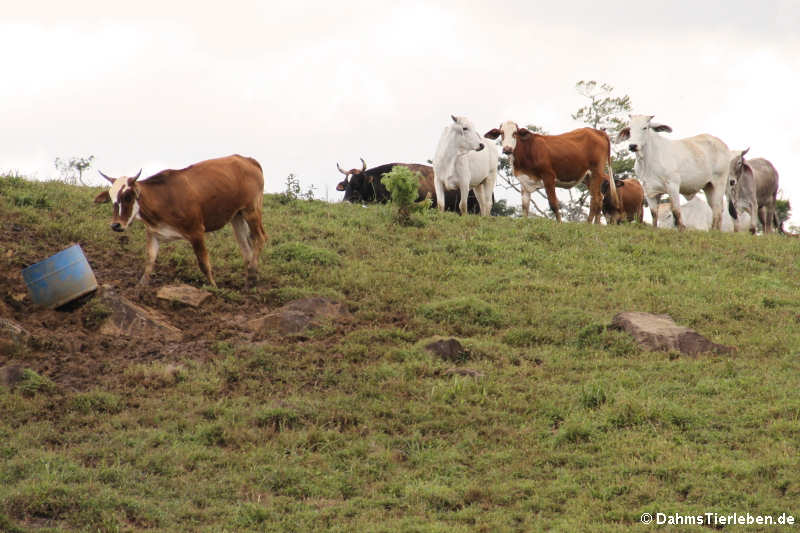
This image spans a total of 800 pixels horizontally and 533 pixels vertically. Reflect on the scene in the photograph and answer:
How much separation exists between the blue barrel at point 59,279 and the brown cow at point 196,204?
59 centimetres

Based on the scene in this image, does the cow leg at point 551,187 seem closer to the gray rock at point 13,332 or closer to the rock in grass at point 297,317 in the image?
the rock in grass at point 297,317

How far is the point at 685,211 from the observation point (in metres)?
25.8

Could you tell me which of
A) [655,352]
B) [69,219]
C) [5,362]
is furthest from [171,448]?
[69,219]

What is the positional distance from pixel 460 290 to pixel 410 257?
4.85 feet

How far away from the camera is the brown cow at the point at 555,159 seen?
59.1ft

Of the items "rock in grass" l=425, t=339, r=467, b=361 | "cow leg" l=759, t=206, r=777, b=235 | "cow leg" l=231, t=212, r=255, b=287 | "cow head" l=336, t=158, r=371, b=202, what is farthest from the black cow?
"rock in grass" l=425, t=339, r=467, b=361

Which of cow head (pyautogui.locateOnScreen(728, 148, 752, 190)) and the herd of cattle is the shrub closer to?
the herd of cattle

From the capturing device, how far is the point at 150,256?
40.0 feet

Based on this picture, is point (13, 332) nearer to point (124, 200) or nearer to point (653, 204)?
point (124, 200)

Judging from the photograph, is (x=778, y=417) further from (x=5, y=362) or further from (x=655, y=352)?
(x=5, y=362)

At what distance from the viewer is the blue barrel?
11375 millimetres

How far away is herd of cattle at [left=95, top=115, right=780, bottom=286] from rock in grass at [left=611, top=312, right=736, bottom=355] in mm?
4575

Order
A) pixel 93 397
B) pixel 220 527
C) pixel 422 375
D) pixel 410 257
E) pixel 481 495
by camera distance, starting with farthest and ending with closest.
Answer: pixel 410 257
pixel 422 375
pixel 93 397
pixel 481 495
pixel 220 527

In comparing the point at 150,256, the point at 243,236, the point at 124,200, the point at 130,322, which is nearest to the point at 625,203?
the point at 243,236
